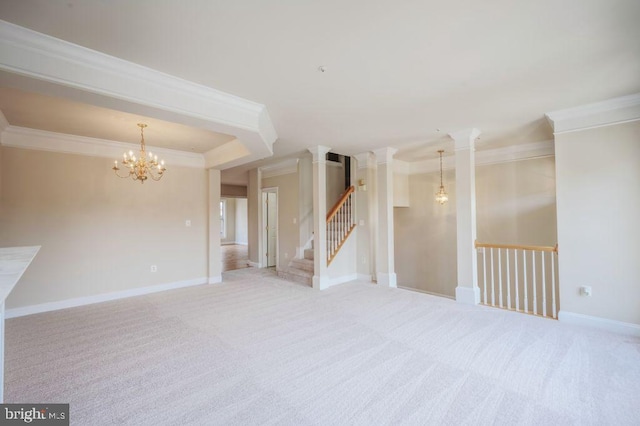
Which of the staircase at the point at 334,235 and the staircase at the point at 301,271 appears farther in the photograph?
the staircase at the point at 334,235

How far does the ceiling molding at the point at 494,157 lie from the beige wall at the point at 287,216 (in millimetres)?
2474

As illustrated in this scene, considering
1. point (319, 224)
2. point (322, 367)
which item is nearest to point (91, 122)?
point (319, 224)

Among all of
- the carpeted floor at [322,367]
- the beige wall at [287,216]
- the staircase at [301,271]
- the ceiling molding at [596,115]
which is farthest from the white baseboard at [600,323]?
the beige wall at [287,216]

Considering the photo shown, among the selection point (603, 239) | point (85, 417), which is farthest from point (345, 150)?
point (85, 417)

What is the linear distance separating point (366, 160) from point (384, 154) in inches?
21.9

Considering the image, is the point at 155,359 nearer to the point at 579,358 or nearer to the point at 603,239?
the point at 579,358

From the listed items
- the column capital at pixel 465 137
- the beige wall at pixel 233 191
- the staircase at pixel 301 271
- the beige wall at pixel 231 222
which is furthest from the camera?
the beige wall at pixel 231 222

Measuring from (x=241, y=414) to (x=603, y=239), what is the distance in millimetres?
4277

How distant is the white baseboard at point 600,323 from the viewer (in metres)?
3.13

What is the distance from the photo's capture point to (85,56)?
2.18 metres

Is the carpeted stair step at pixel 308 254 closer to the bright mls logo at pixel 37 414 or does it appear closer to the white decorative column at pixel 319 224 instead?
the white decorative column at pixel 319 224

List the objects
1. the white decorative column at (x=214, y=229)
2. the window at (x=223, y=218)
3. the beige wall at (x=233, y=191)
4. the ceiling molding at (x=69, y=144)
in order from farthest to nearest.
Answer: the window at (x=223, y=218) < the beige wall at (x=233, y=191) < the white decorative column at (x=214, y=229) < the ceiling molding at (x=69, y=144)

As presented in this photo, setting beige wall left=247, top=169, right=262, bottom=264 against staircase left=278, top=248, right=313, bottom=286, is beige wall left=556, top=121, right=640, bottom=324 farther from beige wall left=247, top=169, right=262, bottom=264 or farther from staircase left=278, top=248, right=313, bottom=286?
beige wall left=247, top=169, right=262, bottom=264

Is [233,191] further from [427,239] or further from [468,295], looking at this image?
[468,295]
